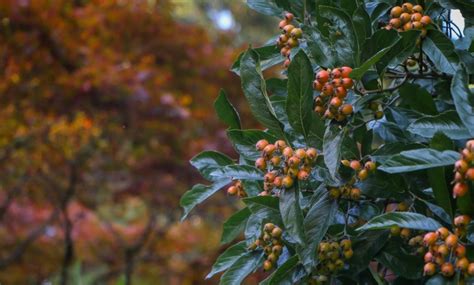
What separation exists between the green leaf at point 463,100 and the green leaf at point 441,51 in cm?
17

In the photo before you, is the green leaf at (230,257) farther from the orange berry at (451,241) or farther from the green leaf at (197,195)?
the orange berry at (451,241)

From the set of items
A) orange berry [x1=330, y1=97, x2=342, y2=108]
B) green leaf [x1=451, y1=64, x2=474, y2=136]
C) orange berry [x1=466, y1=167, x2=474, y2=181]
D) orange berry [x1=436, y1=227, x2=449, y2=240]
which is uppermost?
green leaf [x1=451, y1=64, x2=474, y2=136]

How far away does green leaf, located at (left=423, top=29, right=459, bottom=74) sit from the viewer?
46.8 inches

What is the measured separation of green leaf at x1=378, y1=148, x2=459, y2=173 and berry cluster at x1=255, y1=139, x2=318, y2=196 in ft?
0.42

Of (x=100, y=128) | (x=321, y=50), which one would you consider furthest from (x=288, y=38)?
(x=100, y=128)

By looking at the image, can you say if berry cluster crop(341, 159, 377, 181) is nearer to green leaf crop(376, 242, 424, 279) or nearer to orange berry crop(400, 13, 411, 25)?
green leaf crop(376, 242, 424, 279)

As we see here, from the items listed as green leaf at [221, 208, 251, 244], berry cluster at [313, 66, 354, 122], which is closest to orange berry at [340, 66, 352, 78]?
berry cluster at [313, 66, 354, 122]

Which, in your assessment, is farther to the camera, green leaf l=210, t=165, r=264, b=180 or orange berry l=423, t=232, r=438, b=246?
green leaf l=210, t=165, r=264, b=180

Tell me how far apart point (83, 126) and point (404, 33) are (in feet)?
11.7

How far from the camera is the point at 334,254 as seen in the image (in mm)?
1151

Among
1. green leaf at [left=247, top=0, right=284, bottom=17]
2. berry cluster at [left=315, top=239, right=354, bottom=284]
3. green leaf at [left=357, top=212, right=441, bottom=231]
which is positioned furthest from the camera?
green leaf at [left=247, top=0, right=284, bottom=17]

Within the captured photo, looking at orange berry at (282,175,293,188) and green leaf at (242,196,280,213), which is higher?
orange berry at (282,175,293,188)

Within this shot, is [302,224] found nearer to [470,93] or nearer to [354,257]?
[354,257]

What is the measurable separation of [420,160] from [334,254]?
235mm
